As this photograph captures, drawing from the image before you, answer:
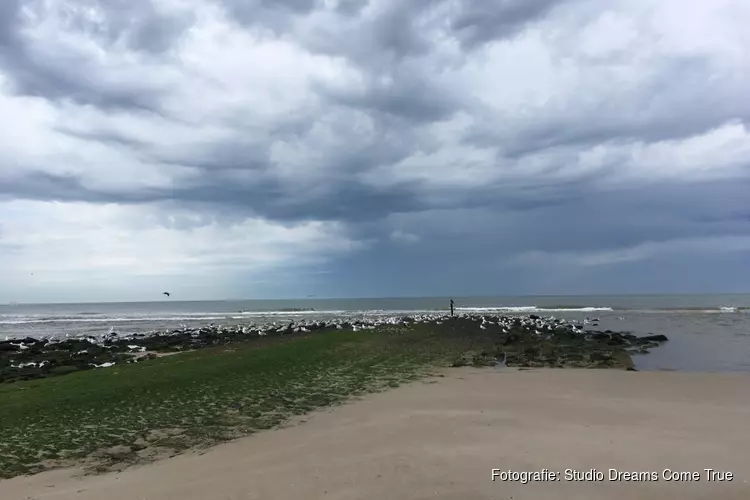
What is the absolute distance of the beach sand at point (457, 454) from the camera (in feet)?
20.0

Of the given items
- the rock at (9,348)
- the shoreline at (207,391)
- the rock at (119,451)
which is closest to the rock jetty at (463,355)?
the rock at (9,348)

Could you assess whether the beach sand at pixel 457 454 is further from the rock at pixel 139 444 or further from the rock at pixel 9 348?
the rock at pixel 9 348

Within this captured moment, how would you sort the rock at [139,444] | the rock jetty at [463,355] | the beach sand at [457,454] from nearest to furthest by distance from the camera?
the beach sand at [457,454] → the rock at [139,444] → the rock jetty at [463,355]

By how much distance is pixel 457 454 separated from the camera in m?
7.32

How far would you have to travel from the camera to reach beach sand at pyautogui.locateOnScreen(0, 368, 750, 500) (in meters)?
6.09

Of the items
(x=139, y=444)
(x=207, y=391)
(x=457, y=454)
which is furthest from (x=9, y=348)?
(x=457, y=454)

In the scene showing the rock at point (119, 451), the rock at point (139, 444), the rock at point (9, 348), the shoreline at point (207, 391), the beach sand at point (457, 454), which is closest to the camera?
the beach sand at point (457, 454)

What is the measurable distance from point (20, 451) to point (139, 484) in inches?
124

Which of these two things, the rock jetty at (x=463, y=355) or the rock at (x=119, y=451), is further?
the rock jetty at (x=463, y=355)

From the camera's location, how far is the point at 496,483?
243 inches

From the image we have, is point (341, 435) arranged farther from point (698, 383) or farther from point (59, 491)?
point (698, 383)

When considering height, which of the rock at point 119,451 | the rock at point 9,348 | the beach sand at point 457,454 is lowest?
the rock at point 9,348

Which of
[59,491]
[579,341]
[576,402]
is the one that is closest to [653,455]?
[576,402]

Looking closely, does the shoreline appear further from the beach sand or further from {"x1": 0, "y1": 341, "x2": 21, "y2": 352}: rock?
{"x1": 0, "y1": 341, "x2": 21, "y2": 352}: rock
